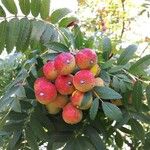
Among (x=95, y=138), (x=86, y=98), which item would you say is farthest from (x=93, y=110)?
(x=95, y=138)

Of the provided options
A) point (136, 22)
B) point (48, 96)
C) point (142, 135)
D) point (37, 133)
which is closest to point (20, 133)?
point (37, 133)

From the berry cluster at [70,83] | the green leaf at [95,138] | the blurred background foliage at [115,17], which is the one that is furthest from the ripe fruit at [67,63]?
the blurred background foliage at [115,17]

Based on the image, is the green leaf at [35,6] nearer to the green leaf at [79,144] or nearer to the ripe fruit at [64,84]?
the ripe fruit at [64,84]

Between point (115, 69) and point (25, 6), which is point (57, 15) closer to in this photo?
point (25, 6)

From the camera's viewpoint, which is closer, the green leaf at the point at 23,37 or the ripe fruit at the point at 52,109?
the ripe fruit at the point at 52,109

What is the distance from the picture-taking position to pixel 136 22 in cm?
368

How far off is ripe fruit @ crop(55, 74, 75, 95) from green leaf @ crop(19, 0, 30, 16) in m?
0.33

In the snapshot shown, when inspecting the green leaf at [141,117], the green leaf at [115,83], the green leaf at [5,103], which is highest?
the green leaf at [115,83]

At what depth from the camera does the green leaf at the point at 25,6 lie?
1.48 meters

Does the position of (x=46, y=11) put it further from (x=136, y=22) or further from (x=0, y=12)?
(x=136, y=22)

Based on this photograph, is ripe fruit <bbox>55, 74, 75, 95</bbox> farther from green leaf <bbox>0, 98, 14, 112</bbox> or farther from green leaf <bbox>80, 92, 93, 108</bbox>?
green leaf <bbox>0, 98, 14, 112</bbox>

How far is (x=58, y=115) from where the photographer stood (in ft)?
4.51

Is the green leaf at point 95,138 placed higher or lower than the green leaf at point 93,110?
lower

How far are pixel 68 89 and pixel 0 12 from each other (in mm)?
411
